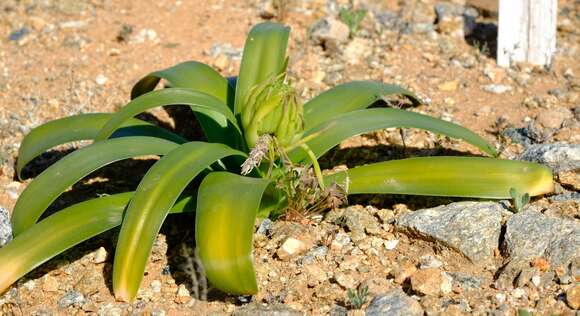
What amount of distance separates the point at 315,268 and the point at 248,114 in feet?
2.27

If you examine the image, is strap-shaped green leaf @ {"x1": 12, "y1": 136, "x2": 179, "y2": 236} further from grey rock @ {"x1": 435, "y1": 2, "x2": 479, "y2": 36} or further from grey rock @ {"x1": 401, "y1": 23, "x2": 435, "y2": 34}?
grey rock @ {"x1": 435, "y1": 2, "x2": 479, "y2": 36}

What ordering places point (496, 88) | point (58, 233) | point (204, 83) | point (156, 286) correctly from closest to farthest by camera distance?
point (58, 233), point (156, 286), point (204, 83), point (496, 88)

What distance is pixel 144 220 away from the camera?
128 inches

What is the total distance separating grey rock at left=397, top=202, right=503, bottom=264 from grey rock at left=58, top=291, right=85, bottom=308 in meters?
1.36

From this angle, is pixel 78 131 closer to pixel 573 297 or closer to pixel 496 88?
pixel 573 297

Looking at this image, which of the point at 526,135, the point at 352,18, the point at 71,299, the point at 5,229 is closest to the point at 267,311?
the point at 71,299

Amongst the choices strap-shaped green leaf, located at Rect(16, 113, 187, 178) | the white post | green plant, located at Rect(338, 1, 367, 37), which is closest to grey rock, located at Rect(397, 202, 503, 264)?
strap-shaped green leaf, located at Rect(16, 113, 187, 178)

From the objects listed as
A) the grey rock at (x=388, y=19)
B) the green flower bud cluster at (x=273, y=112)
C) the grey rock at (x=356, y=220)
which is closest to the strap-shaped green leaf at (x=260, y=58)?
the green flower bud cluster at (x=273, y=112)

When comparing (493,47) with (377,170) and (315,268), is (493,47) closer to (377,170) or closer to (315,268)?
(377,170)

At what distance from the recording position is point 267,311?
315cm

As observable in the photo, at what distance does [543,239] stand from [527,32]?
6.84 feet

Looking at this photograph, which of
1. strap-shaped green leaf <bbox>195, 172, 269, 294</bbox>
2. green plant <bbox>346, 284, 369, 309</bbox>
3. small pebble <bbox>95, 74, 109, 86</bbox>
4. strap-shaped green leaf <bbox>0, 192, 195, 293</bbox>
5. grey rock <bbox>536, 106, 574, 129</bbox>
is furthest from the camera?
small pebble <bbox>95, 74, 109, 86</bbox>

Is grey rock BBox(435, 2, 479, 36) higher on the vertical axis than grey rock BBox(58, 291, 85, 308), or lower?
higher

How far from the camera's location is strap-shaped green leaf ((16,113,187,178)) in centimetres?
397
